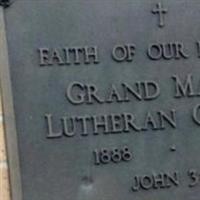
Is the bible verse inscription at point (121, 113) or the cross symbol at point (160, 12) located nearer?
the bible verse inscription at point (121, 113)

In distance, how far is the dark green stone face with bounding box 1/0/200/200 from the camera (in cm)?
451

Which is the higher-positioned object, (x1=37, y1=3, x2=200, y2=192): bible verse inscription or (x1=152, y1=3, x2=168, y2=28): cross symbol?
(x1=152, y1=3, x2=168, y2=28): cross symbol

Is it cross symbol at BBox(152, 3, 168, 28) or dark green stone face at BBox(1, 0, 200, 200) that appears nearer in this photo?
dark green stone face at BBox(1, 0, 200, 200)

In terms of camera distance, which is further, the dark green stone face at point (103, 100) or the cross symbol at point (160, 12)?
the cross symbol at point (160, 12)

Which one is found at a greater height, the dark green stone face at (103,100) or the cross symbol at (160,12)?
the cross symbol at (160,12)

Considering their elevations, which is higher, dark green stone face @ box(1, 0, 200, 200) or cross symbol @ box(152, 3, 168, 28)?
cross symbol @ box(152, 3, 168, 28)

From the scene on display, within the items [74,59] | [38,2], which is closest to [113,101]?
[74,59]

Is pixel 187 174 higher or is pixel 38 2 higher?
pixel 38 2

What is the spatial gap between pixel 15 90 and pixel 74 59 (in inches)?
12.1

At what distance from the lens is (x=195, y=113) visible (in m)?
4.64

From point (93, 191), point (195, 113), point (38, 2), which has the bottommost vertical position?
point (93, 191)

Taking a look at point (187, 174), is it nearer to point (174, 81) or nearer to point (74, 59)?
point (174, 81)

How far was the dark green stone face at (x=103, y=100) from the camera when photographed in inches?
177

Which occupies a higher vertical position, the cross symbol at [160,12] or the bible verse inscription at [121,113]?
the cross symbol at [160,12]
